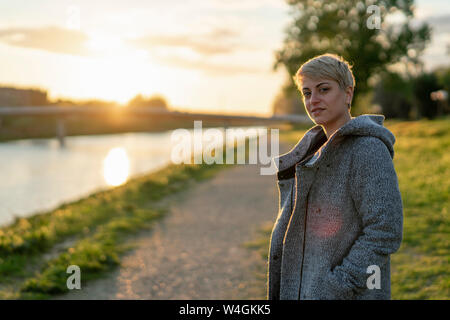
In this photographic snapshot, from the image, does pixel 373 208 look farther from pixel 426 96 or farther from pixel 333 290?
pixel 426 96

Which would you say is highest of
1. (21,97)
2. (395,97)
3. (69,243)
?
(21,97)

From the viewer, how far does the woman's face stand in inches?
80.1

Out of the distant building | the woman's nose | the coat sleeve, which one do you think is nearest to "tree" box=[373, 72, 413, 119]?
the woman's nose

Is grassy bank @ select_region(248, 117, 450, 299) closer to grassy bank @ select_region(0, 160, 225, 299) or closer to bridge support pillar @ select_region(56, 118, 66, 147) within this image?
grassy bank @ select_region(0, 160, 225, 299)

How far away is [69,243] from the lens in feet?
23.8

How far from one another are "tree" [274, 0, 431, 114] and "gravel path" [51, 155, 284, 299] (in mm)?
25781

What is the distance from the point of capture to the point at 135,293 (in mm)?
4992

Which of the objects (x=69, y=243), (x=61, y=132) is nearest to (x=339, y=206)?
(x=69, y=243)

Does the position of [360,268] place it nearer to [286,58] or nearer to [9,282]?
[9,282]

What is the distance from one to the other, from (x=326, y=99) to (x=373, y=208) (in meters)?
0.56

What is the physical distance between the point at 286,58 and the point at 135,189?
25895mm

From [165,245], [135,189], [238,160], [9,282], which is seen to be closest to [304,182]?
[9,282]

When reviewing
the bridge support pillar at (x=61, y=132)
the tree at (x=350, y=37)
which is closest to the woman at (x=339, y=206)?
the tree at (x=350, y=37)

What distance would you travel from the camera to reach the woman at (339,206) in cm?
187
